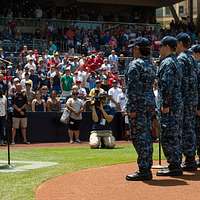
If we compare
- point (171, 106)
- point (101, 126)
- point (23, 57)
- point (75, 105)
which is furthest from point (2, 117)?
point (171, 106)

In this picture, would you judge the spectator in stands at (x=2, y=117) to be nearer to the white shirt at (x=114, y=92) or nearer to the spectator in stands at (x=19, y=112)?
the spectator in stands at (x=19, y=112)

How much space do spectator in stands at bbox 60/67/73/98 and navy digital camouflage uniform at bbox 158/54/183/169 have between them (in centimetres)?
1193

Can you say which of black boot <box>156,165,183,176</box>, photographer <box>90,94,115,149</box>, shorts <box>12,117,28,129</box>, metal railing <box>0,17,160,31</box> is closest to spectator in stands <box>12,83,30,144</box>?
shorts <box>12,117,28,129</box>

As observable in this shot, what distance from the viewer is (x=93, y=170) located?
11055mm

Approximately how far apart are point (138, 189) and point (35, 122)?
38.9 ft

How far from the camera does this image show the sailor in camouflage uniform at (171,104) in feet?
31.9

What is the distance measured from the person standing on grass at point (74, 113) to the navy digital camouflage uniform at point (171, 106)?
1009cm

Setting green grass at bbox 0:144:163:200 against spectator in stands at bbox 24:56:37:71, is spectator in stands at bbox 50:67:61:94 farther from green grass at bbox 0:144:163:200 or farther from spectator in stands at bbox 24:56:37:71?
green grass at bbox 0:144:163:200

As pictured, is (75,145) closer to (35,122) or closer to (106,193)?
(35,122)

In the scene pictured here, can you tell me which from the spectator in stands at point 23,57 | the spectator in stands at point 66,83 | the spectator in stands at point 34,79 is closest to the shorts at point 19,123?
the spectator in stands at point 66,83

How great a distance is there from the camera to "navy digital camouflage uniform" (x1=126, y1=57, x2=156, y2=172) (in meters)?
9.54

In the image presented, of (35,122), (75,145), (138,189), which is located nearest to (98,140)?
(75,145)

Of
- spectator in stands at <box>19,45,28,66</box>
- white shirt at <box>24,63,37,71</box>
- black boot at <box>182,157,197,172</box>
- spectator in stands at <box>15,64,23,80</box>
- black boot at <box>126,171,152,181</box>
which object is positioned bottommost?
black boot at <box>126,171,152,181</box>

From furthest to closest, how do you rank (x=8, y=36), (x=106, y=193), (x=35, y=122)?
(x=8, y=36) → (x=35, y=122) → (x=106, y=193)
